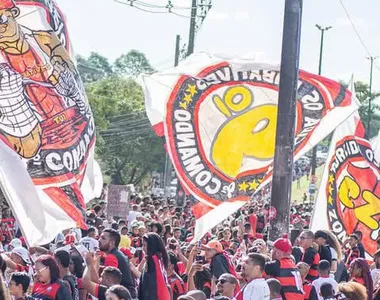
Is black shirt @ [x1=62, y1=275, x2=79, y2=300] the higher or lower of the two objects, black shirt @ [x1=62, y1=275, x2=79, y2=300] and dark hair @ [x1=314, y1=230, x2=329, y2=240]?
the higher

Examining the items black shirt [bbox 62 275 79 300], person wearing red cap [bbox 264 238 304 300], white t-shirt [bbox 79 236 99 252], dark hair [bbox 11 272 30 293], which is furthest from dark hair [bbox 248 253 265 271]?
white t-shirt [bbox 79 236 99 252]

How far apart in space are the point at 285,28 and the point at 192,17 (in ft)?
57.7

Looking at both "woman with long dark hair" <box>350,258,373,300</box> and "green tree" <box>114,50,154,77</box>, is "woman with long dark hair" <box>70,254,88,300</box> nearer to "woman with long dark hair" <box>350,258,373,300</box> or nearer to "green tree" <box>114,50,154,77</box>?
"woman with long dark hair" <box>350,258,373,300</box>

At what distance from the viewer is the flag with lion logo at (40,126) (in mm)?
10359

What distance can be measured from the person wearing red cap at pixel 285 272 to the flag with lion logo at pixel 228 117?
11.8 feet

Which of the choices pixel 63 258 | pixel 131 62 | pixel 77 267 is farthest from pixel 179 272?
pixel 131 62

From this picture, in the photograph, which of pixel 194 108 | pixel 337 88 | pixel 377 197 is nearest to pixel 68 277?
pixel 194 108

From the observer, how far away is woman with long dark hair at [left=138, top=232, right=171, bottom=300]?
10.1 m

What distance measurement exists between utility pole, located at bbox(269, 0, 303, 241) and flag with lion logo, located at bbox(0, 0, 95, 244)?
8.15ft

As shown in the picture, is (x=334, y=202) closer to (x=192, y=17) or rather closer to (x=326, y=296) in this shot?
(x=326, y=296)

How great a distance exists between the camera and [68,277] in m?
9.76

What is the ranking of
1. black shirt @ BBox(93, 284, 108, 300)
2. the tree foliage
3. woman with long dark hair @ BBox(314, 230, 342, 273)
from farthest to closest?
1. the tree foliage
2. woman with long dark hair @ BBox(314, 230, 342, 273)
3. black shirt @ BBox(93, 284, 108, 300)

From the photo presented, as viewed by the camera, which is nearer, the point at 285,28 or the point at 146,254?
the point at 146,254

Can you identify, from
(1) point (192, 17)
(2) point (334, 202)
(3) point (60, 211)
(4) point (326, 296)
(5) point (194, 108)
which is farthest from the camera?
(1) point (192, 17)
